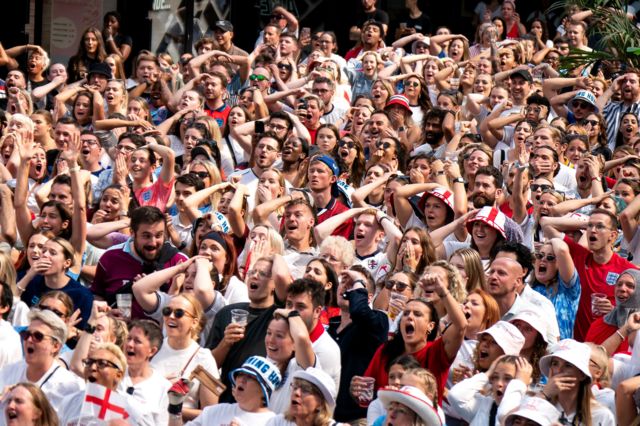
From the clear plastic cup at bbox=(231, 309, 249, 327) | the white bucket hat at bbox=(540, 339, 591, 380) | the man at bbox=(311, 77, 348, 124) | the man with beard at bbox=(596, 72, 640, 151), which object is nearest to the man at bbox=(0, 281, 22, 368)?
the clear plastic cup at bbox=(231, 309, 249, 327)

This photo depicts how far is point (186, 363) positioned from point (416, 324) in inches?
56.6

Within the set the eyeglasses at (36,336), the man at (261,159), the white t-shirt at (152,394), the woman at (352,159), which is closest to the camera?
the white t-shirt at (152,394)

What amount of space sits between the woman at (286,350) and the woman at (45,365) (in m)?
1.14

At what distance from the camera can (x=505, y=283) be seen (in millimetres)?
10180

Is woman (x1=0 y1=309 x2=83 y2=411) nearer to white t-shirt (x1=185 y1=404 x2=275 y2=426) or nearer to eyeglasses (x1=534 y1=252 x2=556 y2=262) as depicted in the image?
white t-shirt (x1=185 y1=404 x2=275 y2=426)

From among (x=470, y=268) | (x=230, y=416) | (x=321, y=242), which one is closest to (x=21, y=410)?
(x=230, y=416)

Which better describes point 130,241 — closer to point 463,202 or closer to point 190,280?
point 190,280

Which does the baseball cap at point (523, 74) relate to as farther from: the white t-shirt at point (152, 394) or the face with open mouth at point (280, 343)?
the white t-shirt at point (152, 394)

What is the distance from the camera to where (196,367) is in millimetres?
9445

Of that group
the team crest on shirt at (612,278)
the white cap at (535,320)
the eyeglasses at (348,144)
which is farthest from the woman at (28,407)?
the eyeglasses at (348,144)

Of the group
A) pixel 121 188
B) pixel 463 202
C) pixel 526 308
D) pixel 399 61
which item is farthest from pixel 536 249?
pixel 399 61

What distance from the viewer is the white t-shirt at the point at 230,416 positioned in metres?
8.66

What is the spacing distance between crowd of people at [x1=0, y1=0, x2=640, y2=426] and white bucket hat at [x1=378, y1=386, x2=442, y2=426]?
0.01 m

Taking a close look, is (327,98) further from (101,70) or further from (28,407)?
(28,407)
